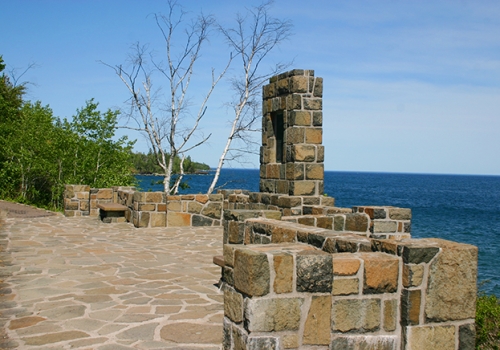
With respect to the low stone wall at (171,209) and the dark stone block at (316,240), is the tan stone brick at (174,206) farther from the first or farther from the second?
the dark stone block at (316,240)

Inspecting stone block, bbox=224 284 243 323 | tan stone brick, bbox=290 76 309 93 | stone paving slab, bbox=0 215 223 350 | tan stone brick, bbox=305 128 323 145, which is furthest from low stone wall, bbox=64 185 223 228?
stone block, bbox=224 284 243 323

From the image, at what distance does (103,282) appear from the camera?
7336 millimetres

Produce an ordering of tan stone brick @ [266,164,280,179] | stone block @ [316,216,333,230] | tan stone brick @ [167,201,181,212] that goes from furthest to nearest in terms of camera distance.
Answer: tan stone brick @ [167,201,181,212] < tan stone brick @ [266,164,280,179] < stone block @ [316,216,333,230]

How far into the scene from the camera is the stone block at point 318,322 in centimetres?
390

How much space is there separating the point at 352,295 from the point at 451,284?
882 millimetres

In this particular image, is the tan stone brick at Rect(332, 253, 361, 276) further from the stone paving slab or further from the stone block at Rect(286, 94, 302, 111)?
the stone block at Rect(286, 94, 302, 111)

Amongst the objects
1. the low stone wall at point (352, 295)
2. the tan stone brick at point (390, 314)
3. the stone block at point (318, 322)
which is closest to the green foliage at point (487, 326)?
the low stone wall at point (352, 295)

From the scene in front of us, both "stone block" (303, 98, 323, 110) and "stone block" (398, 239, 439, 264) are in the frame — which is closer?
"stone block" (398, 239, 439, 264)

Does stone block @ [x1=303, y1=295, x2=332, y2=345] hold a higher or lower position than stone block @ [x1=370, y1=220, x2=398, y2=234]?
lower

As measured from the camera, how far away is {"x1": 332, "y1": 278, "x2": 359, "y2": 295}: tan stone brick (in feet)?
13.3

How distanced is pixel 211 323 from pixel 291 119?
5.17 metres

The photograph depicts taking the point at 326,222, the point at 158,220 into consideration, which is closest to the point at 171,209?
the point at 158,220

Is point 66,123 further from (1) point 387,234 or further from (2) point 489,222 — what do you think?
(2) point 489,222

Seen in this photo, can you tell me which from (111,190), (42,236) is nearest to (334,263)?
(42,236)
